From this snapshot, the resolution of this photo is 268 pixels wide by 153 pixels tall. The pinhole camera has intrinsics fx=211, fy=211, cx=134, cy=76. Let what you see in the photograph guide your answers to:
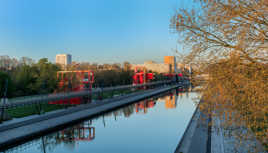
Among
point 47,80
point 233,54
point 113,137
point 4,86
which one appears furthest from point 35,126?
point 47,80

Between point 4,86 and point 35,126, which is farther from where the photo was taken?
point 4,86

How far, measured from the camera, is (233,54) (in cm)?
356

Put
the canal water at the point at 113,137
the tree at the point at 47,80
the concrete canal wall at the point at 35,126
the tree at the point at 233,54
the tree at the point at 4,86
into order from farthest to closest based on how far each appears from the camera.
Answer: the tree at the point at 47,80 < the tree at the point at 4,86 < the canal water at the point at 113,137 < the concrete canal wall at the point at 35,126 < the tree at the point at 233,54

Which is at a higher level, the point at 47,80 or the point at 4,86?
the point at 47,80

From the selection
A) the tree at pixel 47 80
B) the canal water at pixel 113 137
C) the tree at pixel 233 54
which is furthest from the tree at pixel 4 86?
the tree at pixel 233 54

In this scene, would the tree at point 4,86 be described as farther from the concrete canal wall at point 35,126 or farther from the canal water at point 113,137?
the canal water at point 113,137

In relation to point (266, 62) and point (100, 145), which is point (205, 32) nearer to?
point (266, 62)

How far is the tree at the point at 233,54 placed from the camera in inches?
133

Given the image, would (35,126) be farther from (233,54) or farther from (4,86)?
(4,86)

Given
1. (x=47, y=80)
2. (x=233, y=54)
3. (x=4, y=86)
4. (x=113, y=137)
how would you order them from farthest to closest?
(x=47, y=80)
(x=4, y=86)
(x=113, y=137)
(x=233, y=54)

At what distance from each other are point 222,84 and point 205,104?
0.52 meters

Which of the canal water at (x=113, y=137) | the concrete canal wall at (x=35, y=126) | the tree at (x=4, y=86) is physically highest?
the tree at (x=4, y=86)

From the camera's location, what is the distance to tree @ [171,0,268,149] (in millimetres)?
3379

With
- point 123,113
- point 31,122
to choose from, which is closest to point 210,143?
point 31,122
